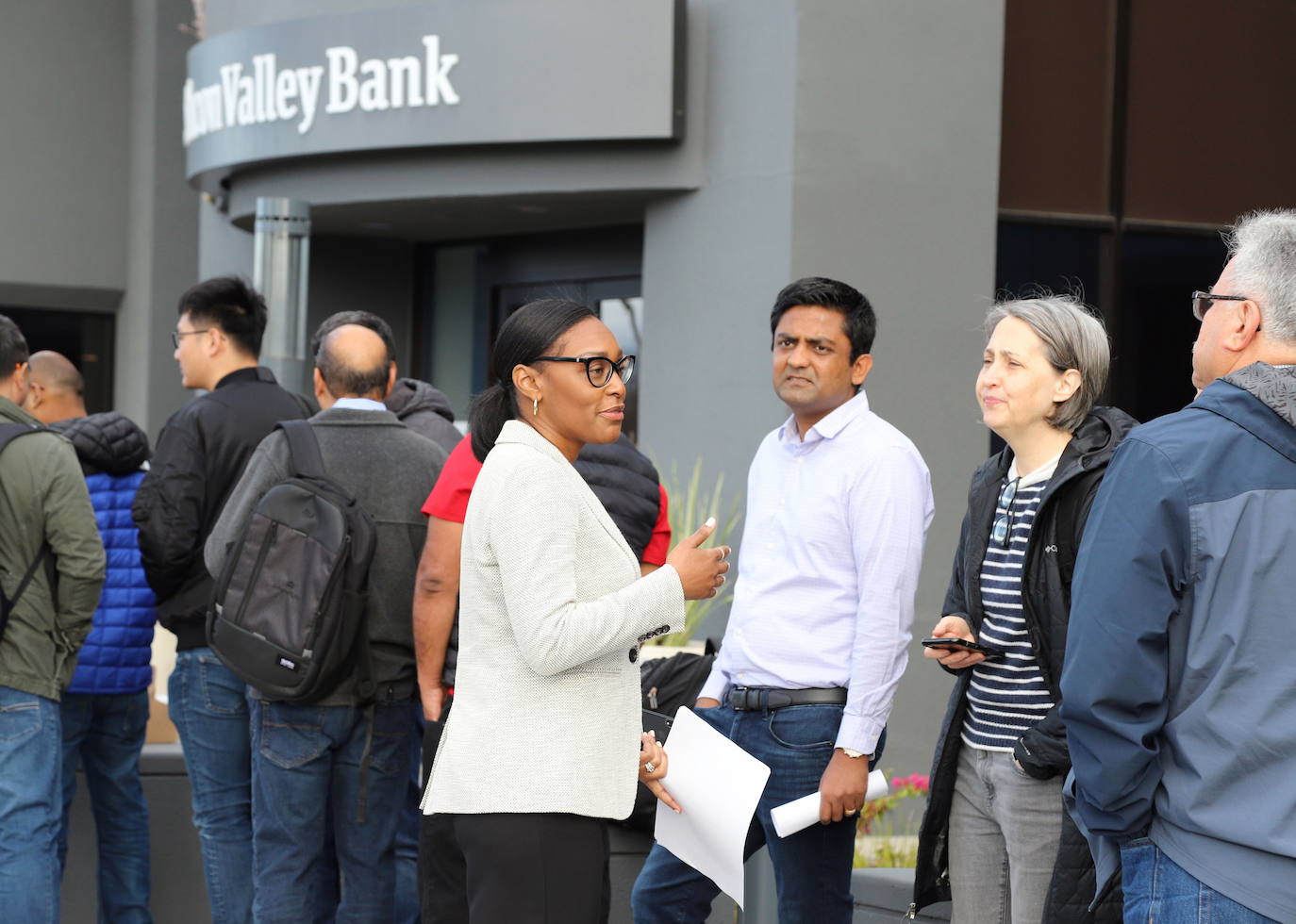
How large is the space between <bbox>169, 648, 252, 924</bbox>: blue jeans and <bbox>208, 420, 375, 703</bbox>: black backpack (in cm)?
44

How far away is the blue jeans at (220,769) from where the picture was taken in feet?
17.4

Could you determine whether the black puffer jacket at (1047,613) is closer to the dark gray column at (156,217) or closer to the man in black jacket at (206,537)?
the man in black jacket at (206,537)

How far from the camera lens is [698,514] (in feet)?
29.0

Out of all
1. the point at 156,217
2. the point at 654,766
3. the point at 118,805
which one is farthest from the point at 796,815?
the point at 156,217

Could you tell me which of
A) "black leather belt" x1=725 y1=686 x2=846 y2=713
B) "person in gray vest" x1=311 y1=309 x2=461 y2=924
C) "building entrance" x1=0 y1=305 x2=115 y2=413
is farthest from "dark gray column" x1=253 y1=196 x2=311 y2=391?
"building entrance" x1=0 y1=305 x2=115 y2=413

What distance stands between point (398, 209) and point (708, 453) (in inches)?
124

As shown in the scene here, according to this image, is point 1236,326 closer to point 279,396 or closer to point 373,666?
point 373,666

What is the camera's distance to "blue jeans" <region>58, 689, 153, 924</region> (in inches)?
235

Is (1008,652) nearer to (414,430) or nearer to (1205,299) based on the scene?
(1205,299)

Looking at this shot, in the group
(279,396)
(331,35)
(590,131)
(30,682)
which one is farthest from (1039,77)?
(30,682)

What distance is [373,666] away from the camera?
505cm

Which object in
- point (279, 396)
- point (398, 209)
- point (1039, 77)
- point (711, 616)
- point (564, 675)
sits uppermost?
point (1039, 77)

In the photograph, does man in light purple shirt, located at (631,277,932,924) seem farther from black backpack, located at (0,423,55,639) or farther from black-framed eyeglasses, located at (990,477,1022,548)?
black backpack, located at (0,423,55,639)

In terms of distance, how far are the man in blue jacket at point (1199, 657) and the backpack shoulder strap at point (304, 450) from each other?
2828mm
